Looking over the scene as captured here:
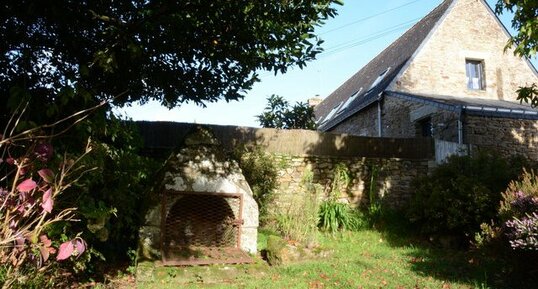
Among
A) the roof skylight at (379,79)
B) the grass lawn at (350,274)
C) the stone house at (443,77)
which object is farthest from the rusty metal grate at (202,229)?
the roof skylight at (379,79)

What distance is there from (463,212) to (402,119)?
7.31 m

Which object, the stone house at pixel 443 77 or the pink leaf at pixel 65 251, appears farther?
the stone house at pixel 443 77

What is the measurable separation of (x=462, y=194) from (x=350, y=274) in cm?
406

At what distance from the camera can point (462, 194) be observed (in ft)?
29.8

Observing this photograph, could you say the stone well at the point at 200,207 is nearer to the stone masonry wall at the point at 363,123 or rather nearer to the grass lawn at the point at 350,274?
the grass lawn at the point at 350,274

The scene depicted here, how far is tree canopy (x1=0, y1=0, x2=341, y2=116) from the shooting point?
18.5ft

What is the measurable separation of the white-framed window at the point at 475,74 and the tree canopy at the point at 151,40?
1300 cm

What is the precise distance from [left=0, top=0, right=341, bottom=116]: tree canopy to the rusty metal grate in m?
2.11

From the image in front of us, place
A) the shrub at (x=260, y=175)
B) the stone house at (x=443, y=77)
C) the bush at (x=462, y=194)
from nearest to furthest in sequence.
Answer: the bush at (x=462, y=194)
the shrub at (x=260, y=175)
the stone house at (x=443, y=77)

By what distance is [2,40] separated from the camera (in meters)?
5.64

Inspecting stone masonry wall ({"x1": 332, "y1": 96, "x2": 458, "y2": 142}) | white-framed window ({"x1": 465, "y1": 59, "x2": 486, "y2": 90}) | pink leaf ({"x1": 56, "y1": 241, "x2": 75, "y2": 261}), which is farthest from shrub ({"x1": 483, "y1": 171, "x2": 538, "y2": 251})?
white-framed window ({"x1": 465, "y1": 59, "x2": 486, "y2": 90})

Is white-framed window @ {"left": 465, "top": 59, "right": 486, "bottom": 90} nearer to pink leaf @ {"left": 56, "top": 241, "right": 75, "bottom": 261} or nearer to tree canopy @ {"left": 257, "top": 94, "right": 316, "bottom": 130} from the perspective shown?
tree canopy @ {"left": 257, "top": 94, "right": 316, "bottom": 130}

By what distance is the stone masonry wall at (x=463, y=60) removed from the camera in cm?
1688

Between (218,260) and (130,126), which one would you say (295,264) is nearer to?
(218,260)
